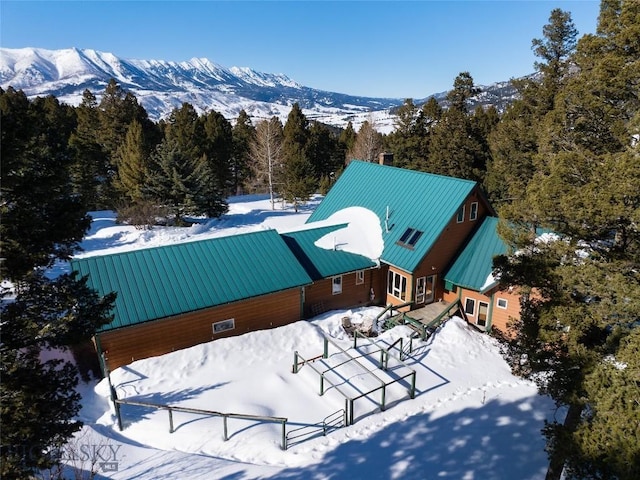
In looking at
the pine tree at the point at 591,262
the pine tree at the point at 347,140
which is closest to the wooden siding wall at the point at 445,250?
the pine tree at the point at 591,262

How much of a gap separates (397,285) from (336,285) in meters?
3.35

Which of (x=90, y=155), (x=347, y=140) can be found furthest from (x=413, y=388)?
(x=347, y=140)

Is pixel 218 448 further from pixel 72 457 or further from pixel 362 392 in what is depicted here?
pixel 362 392

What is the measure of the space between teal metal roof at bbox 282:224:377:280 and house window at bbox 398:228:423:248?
1896mm

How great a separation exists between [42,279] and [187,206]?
26.6 m

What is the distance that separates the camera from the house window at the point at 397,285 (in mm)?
20453

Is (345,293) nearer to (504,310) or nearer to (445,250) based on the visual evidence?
(445,250)

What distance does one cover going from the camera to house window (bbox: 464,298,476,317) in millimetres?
19547

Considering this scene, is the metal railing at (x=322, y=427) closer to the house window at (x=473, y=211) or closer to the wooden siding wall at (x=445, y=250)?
the wooden siding wall at (x=445, y=250)

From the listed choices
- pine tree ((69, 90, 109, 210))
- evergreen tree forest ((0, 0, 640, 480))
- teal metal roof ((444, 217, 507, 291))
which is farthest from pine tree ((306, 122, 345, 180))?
evergreen tree forest ((0, 0, 640, 480))

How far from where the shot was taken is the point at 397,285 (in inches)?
826

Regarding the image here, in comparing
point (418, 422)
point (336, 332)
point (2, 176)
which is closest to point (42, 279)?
point (2, 176)

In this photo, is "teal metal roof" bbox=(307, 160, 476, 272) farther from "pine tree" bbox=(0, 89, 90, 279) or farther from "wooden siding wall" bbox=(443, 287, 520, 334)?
"pine tree" bbox=(0, 89, 90, 279)

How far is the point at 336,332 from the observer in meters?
18.0
